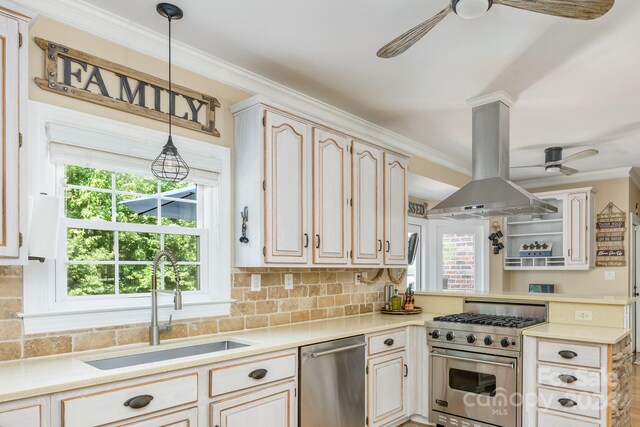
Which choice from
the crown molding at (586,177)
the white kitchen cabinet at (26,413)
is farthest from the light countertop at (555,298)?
the white kitchen cabinet at (26,413)

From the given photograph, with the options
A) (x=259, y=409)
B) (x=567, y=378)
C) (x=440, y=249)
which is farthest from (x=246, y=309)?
(x=440, y=249)

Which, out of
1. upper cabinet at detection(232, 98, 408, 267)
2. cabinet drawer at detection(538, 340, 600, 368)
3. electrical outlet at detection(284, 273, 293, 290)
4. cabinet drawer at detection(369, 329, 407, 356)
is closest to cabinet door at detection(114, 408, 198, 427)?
upper cabinet at detection(232, 98, 408, 267)

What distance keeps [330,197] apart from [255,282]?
0.82 m

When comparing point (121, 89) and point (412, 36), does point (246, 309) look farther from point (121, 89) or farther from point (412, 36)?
point (412, 36)

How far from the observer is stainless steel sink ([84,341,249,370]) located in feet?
7.32

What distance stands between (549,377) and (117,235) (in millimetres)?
2859

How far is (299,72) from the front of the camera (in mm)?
3104

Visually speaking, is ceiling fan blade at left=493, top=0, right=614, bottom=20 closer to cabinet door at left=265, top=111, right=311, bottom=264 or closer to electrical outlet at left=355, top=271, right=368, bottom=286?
cabinet door at left=265, top=111, right=311, bottom=264

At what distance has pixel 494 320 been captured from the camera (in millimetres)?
3459

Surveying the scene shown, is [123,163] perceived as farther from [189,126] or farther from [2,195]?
[2,195]

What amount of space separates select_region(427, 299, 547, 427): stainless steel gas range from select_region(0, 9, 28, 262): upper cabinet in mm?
2837

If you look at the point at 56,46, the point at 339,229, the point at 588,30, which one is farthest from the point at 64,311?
the point at 588,30

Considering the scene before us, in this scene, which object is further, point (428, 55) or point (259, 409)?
point (428, 55)

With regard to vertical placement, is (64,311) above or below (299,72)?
below
